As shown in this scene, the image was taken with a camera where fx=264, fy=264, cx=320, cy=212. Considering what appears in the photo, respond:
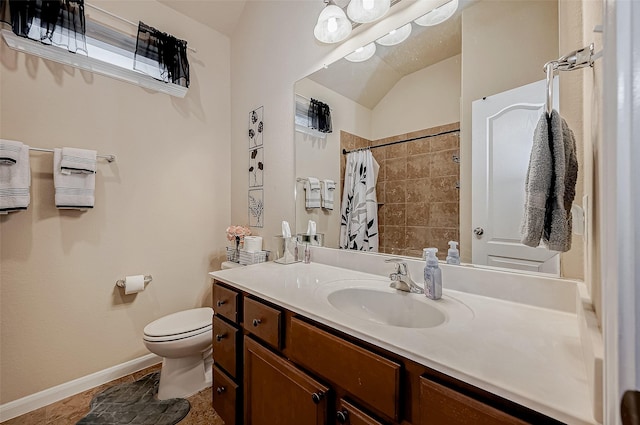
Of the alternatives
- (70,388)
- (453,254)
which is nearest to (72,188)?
(70,388)

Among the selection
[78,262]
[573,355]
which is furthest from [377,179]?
[78,262]

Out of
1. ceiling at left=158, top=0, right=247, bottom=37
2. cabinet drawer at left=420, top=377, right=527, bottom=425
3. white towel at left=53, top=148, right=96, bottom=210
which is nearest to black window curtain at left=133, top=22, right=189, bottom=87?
ceiling at left=158, top=0, right=247, bottom=37

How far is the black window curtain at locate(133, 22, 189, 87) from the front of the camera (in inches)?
74.8

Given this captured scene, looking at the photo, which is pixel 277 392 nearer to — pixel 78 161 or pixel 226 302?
pixel 226 302

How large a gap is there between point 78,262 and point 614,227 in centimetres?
235

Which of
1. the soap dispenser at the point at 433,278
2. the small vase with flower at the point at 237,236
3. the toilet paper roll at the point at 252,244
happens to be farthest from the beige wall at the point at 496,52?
the small vase with flower at the point at 237,236

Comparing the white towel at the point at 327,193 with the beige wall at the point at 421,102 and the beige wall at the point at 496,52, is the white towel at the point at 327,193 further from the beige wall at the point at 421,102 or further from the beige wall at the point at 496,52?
the beige wall at the point at 496,52

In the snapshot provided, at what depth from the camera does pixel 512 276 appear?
97 centimetres

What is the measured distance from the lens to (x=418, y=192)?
125cm

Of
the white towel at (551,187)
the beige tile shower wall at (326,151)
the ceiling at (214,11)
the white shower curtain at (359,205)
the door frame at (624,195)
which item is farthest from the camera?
the ceiling at (214,11)

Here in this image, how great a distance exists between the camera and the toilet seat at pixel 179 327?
1513 millimetres

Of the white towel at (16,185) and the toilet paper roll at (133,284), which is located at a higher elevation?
the white towel at (16,185)

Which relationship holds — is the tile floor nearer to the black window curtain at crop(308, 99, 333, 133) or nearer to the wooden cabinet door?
the wooden cabinet door

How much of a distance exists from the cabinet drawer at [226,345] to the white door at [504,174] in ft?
3.70
